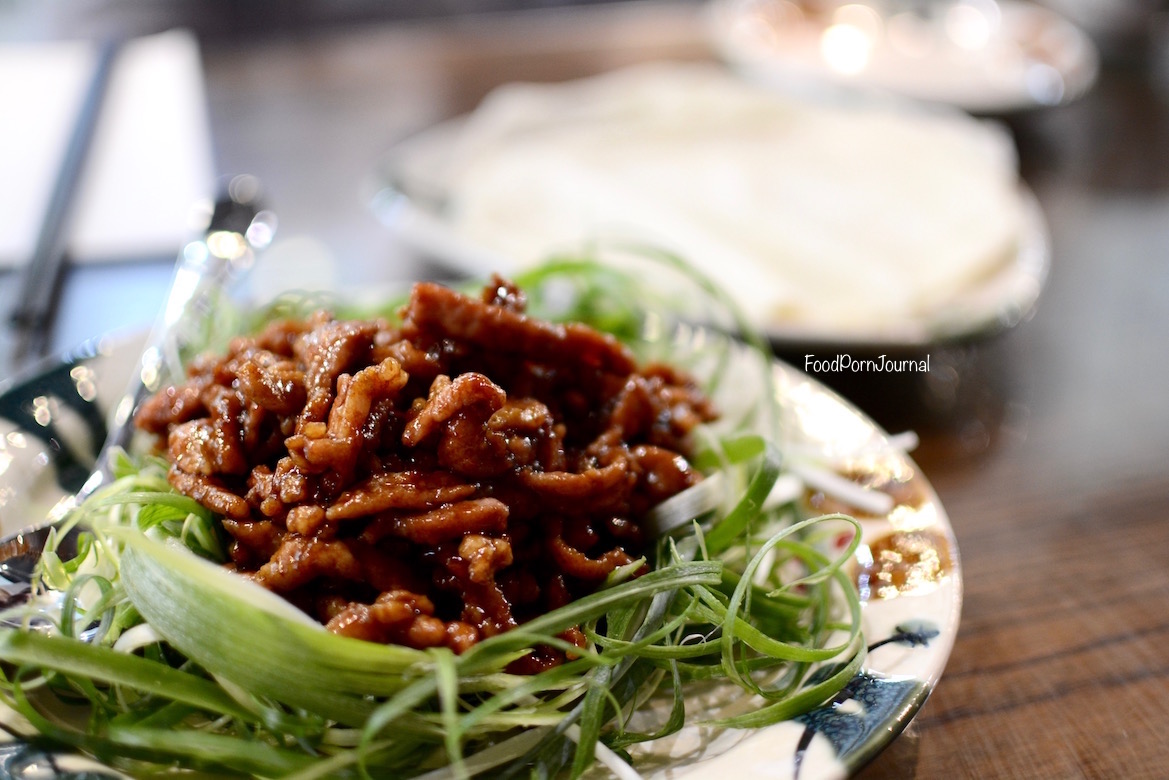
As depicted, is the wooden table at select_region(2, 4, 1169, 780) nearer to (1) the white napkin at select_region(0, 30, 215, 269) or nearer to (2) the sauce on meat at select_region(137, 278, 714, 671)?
(1) the white napkin at select_region(0, 30, 215, 269)

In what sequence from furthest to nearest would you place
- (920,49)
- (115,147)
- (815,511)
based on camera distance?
(920,49)
(115,147)
(815,511)

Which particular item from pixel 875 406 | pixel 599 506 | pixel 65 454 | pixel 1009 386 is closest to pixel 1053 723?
pixel 599 506

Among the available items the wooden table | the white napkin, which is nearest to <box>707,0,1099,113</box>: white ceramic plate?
the wooden table

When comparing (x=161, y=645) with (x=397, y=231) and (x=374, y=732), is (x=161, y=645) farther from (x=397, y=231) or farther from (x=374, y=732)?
(x=397, y=231)
